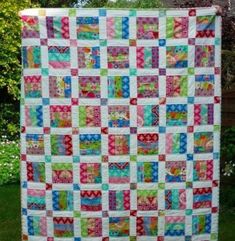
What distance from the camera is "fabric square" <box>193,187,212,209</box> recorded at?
3.81 m

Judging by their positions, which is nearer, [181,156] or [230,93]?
[181,156]

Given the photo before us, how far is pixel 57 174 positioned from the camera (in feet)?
12.4

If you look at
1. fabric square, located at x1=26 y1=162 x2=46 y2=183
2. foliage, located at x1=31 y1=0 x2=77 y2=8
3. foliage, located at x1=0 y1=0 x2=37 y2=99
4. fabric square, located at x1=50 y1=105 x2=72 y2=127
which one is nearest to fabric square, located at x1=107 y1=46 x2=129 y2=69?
fabric square, located at x1=50 y1=105 x2=72 y2=127

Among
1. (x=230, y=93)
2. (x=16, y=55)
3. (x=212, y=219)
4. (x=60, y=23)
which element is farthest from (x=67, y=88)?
(x=16, y=55)

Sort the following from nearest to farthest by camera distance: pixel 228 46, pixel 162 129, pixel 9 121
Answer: pixel 162 129 < pixel 228 46 < pixel 9 121

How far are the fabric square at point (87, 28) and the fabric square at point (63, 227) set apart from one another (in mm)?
1345

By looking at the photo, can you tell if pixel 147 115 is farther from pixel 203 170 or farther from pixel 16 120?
pixel 16 120

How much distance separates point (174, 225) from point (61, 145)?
1.03 metres

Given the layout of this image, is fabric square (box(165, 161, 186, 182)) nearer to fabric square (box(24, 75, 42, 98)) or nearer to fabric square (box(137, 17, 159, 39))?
fabric square (box(137, 17, 159, 39))

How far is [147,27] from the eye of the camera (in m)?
3.63

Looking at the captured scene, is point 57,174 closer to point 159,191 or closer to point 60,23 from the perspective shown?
point 159,191

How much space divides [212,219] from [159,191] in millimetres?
464

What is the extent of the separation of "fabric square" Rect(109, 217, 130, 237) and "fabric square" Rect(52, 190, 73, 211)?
0.33 meters

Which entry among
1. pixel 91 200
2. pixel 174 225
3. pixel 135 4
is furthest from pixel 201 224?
pixel 135 4
